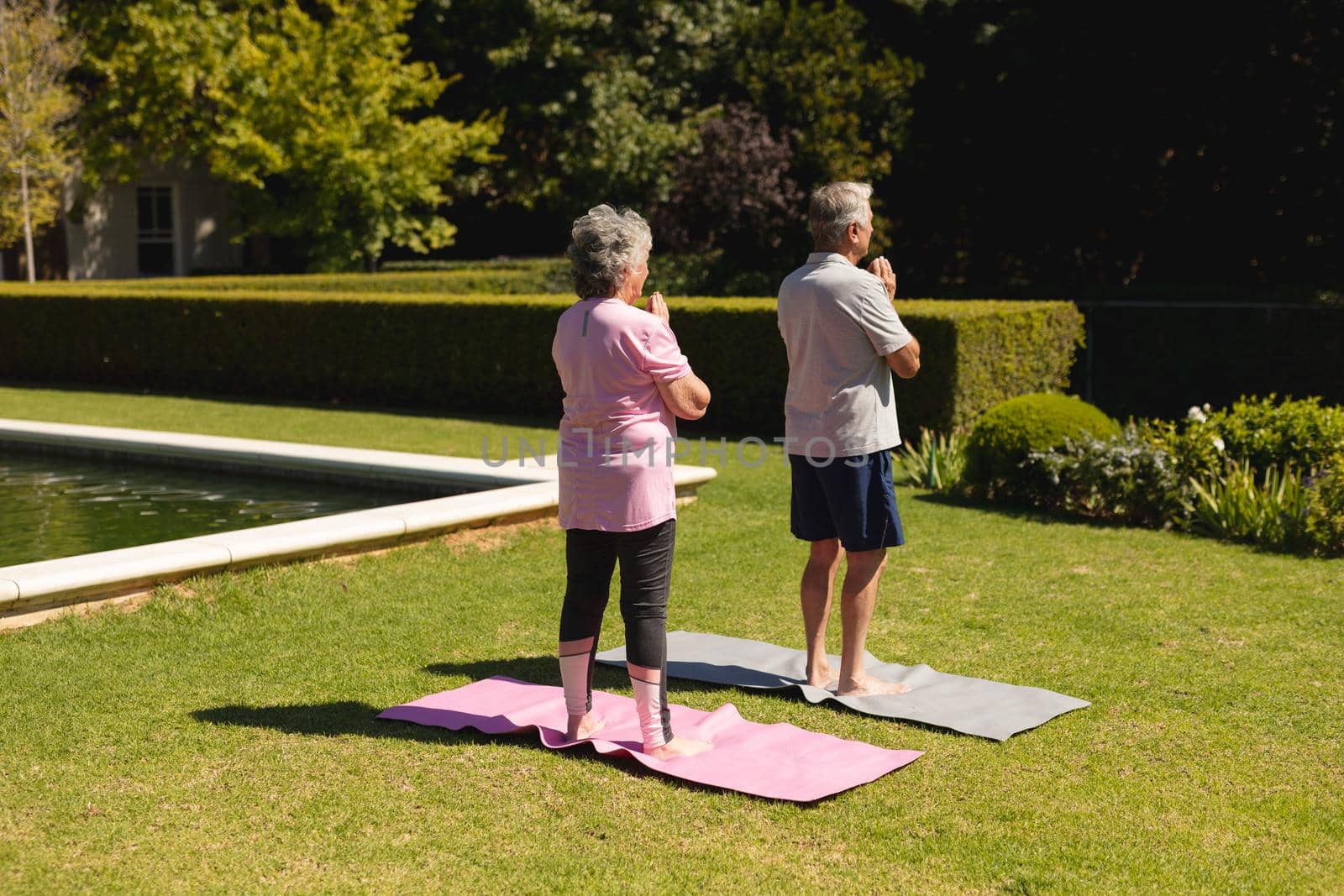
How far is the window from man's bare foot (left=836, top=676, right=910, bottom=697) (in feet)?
86.8

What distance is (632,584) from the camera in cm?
434

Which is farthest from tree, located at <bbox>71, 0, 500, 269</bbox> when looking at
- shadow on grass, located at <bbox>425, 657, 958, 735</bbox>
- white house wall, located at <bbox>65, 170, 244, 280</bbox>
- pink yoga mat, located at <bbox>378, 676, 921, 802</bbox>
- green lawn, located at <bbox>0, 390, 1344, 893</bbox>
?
pink yoga mat, located at <bbox>378, 676, 921, 802</bbox>

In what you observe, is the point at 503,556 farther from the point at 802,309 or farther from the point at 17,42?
the point at 17,42

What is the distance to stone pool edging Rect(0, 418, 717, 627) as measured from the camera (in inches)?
230

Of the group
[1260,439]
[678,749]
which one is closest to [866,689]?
[678,749]

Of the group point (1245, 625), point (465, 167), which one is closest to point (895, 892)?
point (1245, 625)

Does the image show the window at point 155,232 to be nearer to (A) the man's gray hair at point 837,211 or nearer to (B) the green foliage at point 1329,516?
(B) the green foliage at point 1329,516

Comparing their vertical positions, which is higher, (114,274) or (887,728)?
(114,274)

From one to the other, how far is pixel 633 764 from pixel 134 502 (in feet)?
18.6

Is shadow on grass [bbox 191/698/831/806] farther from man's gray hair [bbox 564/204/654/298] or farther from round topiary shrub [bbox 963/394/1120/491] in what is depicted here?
round topiary shrub [bbox 963/394/1120/491]

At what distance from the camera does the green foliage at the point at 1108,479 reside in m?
8.35

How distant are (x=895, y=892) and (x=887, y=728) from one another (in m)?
1.30

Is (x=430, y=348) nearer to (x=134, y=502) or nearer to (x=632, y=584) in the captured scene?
(x=134, y=502)

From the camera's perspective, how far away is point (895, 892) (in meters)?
3.46
